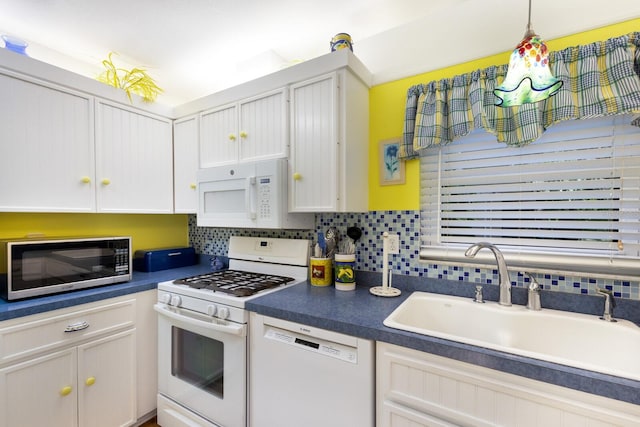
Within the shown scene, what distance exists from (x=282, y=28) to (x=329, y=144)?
0.82 metres

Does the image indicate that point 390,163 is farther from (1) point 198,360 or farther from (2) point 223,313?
(1) point 198,360

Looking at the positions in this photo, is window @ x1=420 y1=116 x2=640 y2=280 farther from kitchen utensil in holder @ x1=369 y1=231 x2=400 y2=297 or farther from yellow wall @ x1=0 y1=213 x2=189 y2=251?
yellow wall @ x1=0 y1=213 x2=189 y2=251

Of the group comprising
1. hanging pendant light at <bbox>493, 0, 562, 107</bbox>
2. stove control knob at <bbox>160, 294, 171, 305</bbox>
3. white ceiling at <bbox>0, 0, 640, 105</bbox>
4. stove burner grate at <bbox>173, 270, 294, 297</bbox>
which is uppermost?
white ceiling at <bbox>0, 0, 640, 105</bbox>

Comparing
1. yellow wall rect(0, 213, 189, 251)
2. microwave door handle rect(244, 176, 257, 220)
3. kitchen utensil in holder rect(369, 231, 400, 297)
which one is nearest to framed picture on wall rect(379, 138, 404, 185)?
kitchen utensil in holder rect(369, 231, 400, 297)

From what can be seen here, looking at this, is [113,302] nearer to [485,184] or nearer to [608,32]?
[485,184]

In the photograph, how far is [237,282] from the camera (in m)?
1.82

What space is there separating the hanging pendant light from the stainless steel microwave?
2.27m

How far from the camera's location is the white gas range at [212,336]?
1.50 m

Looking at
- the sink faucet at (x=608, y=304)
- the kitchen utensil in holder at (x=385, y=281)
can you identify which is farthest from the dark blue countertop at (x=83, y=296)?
the sink faucet at (x=608, y=304)

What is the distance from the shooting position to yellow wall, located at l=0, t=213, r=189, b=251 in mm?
1798

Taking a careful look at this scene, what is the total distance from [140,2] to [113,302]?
1670mm

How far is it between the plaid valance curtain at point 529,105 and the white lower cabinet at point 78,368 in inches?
78.6

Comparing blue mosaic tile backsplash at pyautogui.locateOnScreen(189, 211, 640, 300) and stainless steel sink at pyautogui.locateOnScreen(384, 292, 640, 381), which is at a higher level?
blue mosaic tile backsplash at pyautogui.locateOnScreen(189, 211, 640, 300)

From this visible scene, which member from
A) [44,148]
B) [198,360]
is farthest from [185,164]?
[198,360]
